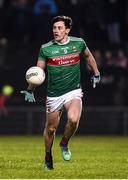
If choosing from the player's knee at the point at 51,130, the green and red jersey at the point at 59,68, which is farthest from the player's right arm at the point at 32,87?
the player's knee at the point at 51,130

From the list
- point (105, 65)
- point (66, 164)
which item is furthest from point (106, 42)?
point (66, 164)

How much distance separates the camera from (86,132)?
85.0 feet

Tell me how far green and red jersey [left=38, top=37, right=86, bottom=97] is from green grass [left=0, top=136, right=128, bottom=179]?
1299 mm

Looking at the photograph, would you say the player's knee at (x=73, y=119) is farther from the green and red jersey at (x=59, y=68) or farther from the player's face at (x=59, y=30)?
the player's face at (x=59, y=30)

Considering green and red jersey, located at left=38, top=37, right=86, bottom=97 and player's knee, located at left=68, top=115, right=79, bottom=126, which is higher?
green and red jersey, located at left=38, top=37, right=86, bottom=97

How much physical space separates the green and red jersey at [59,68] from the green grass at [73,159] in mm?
1299

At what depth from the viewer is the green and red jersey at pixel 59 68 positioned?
42.8ft

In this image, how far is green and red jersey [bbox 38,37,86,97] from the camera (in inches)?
514

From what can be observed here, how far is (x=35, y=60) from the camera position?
25.8 m

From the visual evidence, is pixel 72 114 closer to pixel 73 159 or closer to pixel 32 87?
pixel 32 87

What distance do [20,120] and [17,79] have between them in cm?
130

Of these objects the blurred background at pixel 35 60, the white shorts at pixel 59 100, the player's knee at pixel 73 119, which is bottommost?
the blurred background at pixel 35 60

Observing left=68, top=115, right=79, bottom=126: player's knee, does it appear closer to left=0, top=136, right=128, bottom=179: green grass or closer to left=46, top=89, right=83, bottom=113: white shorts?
left=46, top=89, right=83, bottom=113: white shorts

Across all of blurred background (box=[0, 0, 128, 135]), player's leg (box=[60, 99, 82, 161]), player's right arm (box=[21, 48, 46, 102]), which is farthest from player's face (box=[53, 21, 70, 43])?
blurred background (box=[0, 0, 128, 135])
